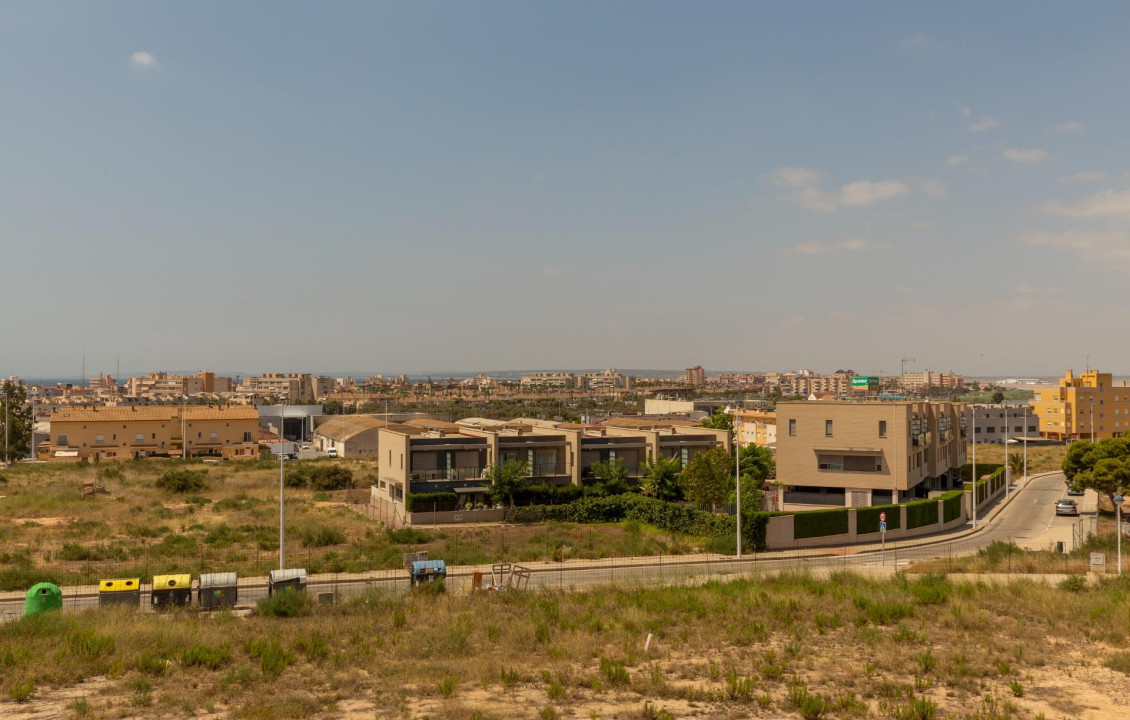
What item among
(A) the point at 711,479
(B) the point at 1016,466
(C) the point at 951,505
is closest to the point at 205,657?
(A) the point at 711,479

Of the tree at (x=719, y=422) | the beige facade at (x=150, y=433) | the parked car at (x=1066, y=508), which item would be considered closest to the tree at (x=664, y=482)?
the tree at (x=719, y=422)

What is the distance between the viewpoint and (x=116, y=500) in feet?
195

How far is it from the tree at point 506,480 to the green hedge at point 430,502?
2.96m

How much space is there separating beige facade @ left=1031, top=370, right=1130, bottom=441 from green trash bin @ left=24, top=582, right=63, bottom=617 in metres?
146

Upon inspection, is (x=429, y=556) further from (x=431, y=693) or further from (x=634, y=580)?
(x=431, y=693)

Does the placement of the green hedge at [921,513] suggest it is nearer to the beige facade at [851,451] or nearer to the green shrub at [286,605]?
the beige facade at [851,451]

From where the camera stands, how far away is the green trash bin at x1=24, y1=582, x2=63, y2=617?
25516 mm

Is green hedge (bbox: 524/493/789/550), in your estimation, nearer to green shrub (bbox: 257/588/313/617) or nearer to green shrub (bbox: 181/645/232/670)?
green shrub (bbox: 257/588/313/617)

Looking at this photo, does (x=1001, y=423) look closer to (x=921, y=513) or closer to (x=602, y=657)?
(x=921, y=513)

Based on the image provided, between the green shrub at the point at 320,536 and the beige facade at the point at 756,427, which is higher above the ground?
the beige facade at the point at 756,427

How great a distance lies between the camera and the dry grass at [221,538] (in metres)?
37.1

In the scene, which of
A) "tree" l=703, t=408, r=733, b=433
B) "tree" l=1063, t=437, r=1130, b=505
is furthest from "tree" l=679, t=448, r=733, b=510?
"tree" l=703, t=408, r=733, b=433

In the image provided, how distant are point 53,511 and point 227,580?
3458cm

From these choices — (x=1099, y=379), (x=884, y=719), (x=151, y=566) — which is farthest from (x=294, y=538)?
(x=1099, y=379)
